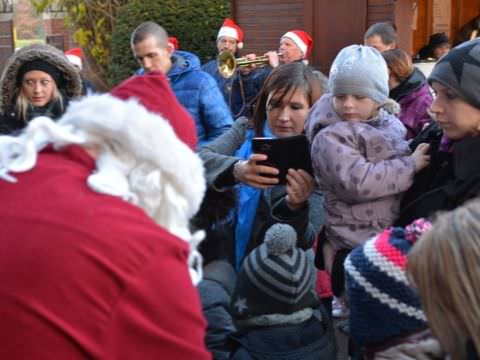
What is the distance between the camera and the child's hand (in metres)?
2.49

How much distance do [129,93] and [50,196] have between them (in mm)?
373

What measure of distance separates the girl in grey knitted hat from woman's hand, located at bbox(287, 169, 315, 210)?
7cm

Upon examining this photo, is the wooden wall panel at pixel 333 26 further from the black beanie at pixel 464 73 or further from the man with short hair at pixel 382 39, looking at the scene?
the black beanie at pixel 464 73

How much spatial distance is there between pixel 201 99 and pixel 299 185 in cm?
230

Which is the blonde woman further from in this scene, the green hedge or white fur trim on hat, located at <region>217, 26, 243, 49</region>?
the green hedge

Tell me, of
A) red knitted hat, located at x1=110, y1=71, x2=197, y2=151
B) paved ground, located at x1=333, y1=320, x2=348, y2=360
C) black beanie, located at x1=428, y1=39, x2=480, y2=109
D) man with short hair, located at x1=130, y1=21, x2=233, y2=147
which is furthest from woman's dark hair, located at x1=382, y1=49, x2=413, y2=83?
red knitted hat, located at x1=110, y1=71, x2=197, y2=151

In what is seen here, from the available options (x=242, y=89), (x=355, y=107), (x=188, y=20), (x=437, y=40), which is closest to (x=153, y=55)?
(x=242, y=89)

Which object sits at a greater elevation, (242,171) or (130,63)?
(242,171)

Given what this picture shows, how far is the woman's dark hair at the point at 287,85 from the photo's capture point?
10.6 feet

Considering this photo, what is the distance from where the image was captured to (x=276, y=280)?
251 centimetres

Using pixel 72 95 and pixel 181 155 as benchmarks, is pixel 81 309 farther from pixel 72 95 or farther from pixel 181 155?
pixel 72 95

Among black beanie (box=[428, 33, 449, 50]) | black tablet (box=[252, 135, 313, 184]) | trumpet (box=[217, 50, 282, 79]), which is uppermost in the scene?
black tablet (box=[252, 135, 313, 184])

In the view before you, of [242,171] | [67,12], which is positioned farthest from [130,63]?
[242,171]

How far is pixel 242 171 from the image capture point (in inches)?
109
